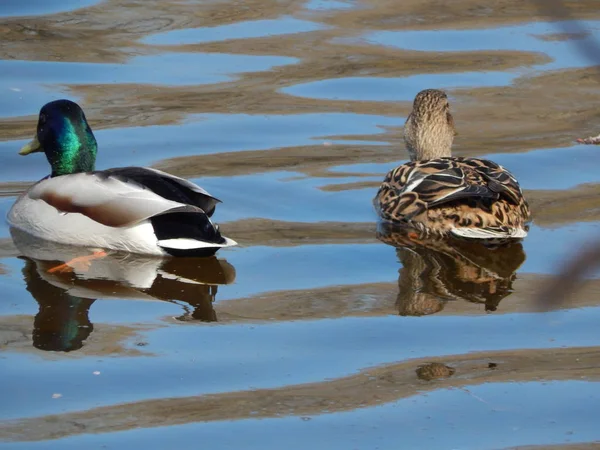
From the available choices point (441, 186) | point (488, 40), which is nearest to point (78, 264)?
point (441, 186)

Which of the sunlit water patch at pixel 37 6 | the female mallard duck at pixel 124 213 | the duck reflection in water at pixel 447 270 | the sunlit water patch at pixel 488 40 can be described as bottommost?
the duck reflection in water at pixel 447 270

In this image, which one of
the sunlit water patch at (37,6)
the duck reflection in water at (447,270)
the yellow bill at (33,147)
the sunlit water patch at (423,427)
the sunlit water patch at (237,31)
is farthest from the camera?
the sunlit water patch at (37,6)

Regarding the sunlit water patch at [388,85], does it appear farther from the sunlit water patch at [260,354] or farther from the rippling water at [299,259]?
the sunlit water patch at [260,354]

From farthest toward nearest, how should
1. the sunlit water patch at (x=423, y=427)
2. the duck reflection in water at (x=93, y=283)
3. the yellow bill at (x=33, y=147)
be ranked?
1. the yellow bill at (x=33, y=147)
2. the duck reflection in water at (x=93, y=283)
3. the sunlit water patch at (x=423, y=427)

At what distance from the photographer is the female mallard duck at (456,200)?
21.0 feet

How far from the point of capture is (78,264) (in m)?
5.99

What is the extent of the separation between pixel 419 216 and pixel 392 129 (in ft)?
8.01

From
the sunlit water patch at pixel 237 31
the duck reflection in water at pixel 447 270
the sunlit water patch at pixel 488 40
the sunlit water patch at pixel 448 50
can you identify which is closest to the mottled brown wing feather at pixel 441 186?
the duck reflection in water at pixel 447 270

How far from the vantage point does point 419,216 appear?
21.8 feet

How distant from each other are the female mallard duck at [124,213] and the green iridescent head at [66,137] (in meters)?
0.31

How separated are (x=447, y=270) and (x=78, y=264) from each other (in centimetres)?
198

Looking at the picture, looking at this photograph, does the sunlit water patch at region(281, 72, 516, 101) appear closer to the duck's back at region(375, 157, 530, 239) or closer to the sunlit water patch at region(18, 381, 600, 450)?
the duck's back at region(375, 157, 530, 239)

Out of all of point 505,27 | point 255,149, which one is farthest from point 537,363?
point 505,27

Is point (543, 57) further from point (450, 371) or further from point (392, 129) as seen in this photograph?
point (450, 371)
